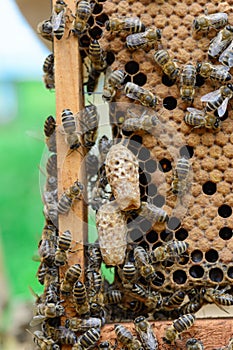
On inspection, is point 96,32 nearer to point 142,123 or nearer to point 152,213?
point 142,123

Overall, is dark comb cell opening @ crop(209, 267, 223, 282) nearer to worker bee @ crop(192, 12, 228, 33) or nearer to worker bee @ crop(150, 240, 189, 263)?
worker bee @ crop(150, 240, 189, 263)

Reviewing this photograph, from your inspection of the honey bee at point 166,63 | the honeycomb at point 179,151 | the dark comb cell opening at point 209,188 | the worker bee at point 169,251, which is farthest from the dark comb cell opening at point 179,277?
the honey bee at point 166,63

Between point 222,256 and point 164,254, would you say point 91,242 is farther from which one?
→ point 222,256

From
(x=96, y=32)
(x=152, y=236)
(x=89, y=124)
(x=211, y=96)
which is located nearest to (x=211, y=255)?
(x=152, y=236)

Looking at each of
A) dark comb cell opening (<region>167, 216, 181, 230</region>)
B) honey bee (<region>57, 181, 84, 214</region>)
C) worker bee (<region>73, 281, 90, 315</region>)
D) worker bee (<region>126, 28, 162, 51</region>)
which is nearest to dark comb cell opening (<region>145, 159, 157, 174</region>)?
dark comb cell opening (<region>167, 216, 181, 230</region>)

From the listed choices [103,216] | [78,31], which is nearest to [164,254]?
[103,216]

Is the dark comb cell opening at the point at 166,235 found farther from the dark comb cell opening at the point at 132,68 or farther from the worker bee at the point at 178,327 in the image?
the dark comb cell opening at the point at 132,68
